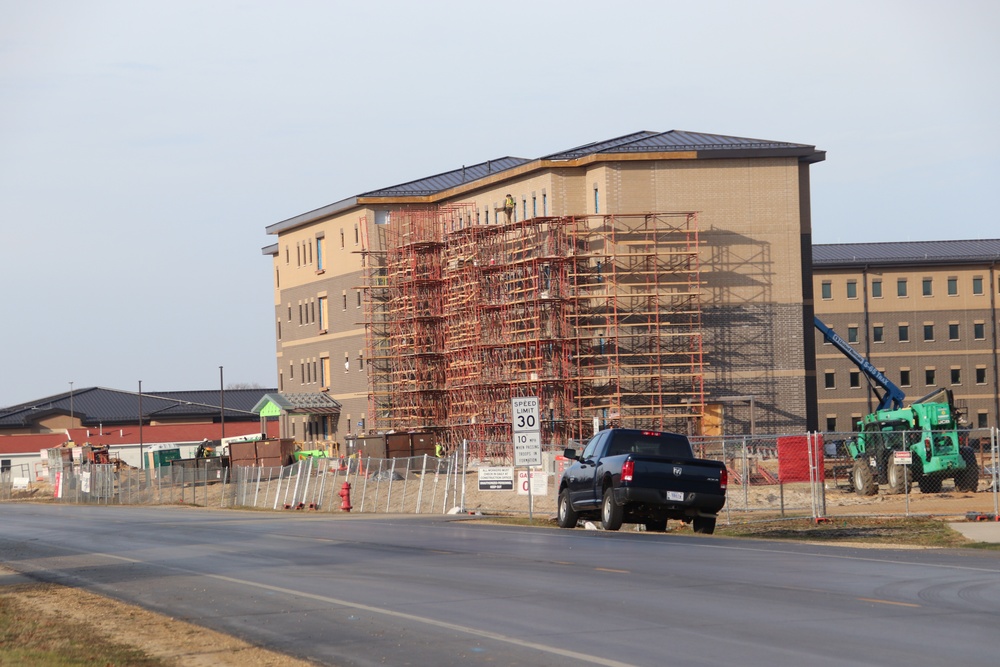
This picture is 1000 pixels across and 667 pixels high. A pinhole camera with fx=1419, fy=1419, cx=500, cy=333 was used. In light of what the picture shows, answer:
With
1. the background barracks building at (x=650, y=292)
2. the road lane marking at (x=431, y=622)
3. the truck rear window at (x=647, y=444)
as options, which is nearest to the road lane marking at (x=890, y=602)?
the road lane marking at (x=431, y=622)

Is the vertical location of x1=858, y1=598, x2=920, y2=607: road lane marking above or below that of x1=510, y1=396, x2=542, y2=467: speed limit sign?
below

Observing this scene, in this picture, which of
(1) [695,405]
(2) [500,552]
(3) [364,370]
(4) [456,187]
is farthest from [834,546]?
(3) [364,370]

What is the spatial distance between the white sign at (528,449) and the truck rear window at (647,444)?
6.59m

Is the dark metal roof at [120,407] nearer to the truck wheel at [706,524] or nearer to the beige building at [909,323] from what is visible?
the beige building at [909,323]

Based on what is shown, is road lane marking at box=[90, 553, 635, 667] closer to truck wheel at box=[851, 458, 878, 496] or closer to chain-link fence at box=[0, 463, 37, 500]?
truck wheel at box=[851, 458, 878, 496]

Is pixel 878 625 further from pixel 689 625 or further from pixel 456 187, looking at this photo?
pixel 456 187

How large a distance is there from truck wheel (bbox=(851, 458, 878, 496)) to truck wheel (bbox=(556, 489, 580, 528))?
57.7 ft

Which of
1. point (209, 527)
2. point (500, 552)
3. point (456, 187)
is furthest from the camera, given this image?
point (456, 187)

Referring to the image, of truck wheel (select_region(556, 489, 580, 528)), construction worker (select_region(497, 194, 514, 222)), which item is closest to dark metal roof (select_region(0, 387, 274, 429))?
construction worker (select_region(497, 194, 514, 222))

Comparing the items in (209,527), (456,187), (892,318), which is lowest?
(209,527)

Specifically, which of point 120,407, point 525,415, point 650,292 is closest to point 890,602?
point 525,415

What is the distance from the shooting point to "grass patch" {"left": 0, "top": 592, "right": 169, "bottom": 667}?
11914mm

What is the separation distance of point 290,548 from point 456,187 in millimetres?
51945

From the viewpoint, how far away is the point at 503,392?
65250 mm
